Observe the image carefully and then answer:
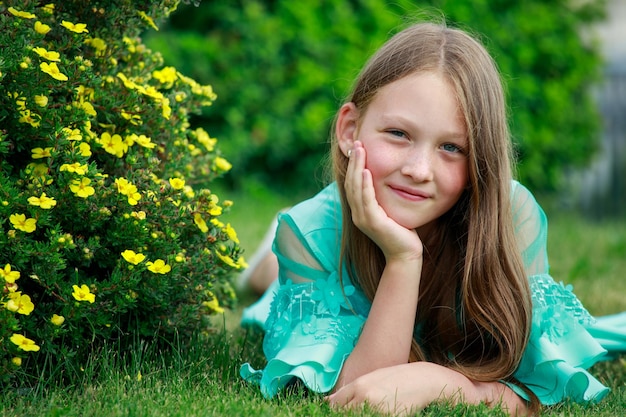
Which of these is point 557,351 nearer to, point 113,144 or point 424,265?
point 424,265

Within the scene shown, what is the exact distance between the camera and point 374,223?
2.53 metres

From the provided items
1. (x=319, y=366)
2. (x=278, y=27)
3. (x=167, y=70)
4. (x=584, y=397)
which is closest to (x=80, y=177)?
(x=167, y=70)

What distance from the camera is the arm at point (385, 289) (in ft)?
8.20

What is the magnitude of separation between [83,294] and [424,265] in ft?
3.76

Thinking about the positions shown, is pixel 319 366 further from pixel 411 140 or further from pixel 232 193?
pixel 232 193

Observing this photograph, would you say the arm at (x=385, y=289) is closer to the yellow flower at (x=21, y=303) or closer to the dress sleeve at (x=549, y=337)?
the dress sleeve at (x=549, y=337)

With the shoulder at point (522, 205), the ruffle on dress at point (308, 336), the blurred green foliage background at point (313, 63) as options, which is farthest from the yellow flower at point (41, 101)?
the blurred green foliage background at point (313, 63)

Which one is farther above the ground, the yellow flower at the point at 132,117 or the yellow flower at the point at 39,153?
the yellow flower at the point at 132,117

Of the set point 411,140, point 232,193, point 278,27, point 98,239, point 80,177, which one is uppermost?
point 278,27

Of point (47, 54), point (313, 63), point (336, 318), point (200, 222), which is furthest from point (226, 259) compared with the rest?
point (313, 63)

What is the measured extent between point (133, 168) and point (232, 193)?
180 inches

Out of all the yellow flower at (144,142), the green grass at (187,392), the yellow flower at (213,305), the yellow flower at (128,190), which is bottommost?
the green grass at (187,392)

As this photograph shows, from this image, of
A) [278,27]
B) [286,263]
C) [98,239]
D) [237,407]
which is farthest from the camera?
[278,27]

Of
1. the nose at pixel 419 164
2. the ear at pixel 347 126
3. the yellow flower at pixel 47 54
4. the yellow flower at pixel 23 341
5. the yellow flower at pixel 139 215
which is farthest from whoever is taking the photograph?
the ear at pixel 347 126
